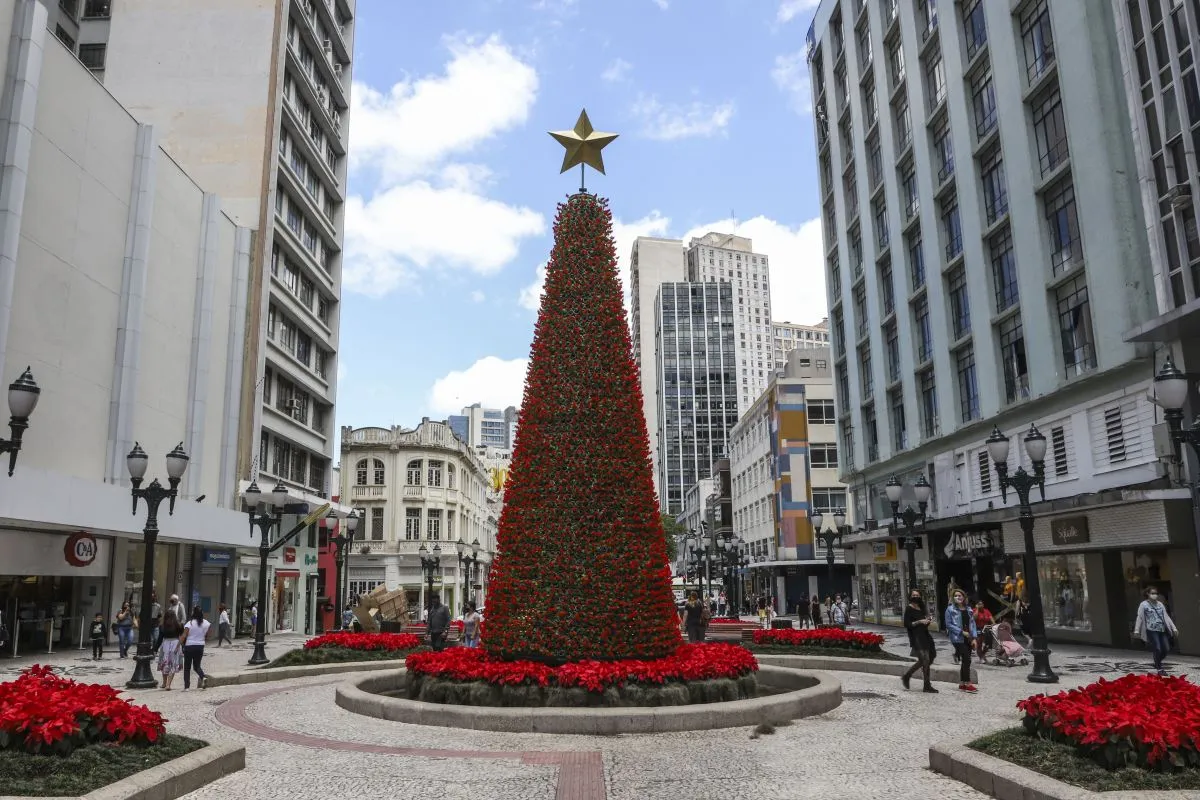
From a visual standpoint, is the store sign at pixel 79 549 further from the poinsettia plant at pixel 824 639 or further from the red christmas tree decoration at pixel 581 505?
the poinsettia plant at pixel 824 639

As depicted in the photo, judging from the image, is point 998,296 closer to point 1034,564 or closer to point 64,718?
point 1034,564

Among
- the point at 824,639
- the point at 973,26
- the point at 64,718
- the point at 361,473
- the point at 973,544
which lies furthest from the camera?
the point at 361,473

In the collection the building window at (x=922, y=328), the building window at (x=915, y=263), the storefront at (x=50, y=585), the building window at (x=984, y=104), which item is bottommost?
the storefront at (x=50, y=585)

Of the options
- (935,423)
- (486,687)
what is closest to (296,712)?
(486,687)

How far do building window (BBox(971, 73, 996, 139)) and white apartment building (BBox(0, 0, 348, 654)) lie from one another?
3007cm

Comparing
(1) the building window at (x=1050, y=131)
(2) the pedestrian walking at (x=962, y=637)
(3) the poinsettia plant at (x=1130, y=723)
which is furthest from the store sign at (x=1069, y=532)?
(3) the poinsettia plant at (x=1130, y=723)

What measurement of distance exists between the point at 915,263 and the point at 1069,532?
52.9 ft

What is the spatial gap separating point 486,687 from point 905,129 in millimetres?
35821

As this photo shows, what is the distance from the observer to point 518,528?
44.5ft

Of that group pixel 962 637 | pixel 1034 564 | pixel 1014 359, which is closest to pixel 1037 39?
pixel 1014 359

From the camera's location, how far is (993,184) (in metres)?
32.2

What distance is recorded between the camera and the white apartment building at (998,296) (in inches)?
969

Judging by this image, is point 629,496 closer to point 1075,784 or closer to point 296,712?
point 296,712

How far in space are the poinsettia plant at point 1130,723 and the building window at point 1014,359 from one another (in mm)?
23183
